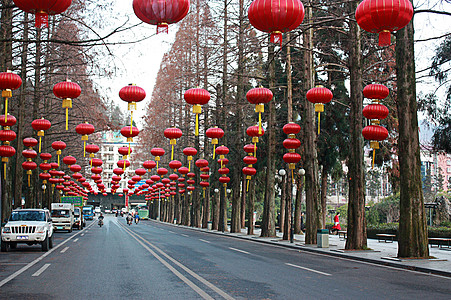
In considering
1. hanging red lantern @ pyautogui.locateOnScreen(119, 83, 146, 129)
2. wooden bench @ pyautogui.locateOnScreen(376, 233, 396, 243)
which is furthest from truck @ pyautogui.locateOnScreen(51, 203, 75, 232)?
hanging red lantern @ pyautogui.locateOnScreen(119, 83, 146, 129)

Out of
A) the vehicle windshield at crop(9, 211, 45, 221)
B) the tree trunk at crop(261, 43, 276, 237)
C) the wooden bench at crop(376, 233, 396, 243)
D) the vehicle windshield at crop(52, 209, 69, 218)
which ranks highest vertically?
the tree trunk at crop(261, 43, 276, 237)

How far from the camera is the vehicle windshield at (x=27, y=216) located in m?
21.2

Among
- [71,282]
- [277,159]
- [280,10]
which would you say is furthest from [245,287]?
[277,159]

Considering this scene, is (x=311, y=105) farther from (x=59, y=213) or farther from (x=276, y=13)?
(x=59, y=213)

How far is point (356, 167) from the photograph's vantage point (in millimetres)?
21922

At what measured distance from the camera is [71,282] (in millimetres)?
11391

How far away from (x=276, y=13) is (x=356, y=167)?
12880 millimetres

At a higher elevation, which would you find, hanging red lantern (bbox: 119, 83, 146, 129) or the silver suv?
hanging red lantern (bbox: 119, 83, 146, 129)

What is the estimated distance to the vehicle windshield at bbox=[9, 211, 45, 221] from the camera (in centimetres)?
2119

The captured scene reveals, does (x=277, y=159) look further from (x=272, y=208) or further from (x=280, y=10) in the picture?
(x=280, y=10)

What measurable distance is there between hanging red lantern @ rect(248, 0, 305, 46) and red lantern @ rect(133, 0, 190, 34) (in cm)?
158

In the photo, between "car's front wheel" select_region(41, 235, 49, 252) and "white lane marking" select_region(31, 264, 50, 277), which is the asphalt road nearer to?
"white lane marking" select_region(31, 264, 50, 277)

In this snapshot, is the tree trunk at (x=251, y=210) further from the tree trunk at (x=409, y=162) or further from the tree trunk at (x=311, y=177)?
the tree trunk at (x=409, y=162)

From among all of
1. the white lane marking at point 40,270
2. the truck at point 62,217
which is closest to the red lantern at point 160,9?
the white lane marking at point 40,270
